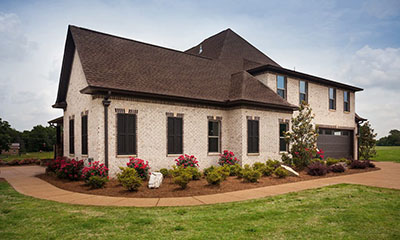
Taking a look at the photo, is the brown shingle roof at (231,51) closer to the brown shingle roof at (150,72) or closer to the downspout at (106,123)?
the brown shingle roof at (150,72)

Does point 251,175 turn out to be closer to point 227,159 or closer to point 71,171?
point 227,159

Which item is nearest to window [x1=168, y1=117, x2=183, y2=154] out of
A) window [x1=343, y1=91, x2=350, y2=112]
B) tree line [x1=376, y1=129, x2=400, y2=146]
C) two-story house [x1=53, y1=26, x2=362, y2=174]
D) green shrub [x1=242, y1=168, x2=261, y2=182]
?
two-story house [x1=53, y1=26, x2=362, y2=174]

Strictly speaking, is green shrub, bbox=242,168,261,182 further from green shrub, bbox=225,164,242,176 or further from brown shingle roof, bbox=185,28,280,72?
brown shingle roof, bbox=185,28,280,72

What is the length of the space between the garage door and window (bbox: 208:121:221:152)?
380 inches

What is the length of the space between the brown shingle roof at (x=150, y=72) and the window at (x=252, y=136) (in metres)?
1.27

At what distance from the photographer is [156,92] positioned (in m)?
13.0

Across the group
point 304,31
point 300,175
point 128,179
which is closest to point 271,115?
point 300,175

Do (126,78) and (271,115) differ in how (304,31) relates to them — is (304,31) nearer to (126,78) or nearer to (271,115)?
(271,115)

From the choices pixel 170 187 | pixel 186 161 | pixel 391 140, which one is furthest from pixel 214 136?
pixel 391 140

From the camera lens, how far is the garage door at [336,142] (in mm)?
21592

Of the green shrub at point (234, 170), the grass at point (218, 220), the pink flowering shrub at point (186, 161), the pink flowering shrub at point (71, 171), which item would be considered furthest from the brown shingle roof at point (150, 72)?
the grass at point (218, 220)

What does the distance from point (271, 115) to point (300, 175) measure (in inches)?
159

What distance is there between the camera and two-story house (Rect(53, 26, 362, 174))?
40.0 ft

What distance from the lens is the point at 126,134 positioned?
40.3 feet
